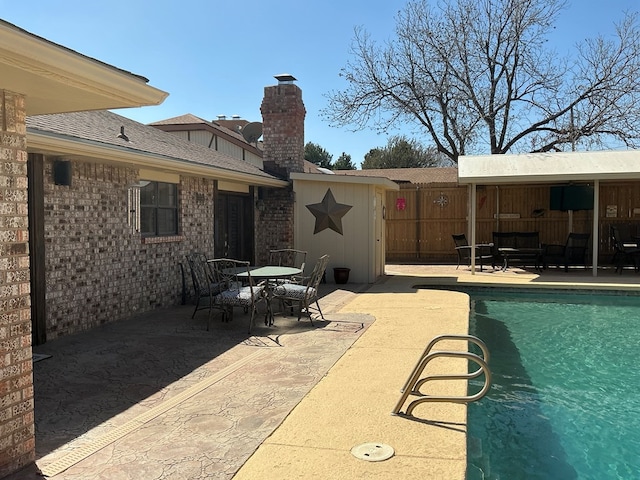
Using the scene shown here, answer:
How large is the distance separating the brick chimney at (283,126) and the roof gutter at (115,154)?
126 inches

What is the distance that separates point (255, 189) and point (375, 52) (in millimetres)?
13765

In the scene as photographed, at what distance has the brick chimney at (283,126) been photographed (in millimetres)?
13062

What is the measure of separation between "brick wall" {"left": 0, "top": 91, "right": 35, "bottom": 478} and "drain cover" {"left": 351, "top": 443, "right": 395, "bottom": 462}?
1.93 meters

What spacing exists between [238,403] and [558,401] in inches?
130

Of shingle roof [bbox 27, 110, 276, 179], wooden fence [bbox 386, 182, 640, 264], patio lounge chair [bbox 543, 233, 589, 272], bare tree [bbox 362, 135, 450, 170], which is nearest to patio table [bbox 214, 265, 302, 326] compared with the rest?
shingle roof [bbox 27, 110, 276, 179]

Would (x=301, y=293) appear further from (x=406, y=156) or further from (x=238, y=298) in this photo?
(x=406, y=156)

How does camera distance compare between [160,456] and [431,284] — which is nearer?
[160,456]

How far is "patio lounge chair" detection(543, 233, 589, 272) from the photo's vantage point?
14.3m

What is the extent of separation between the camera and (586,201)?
15008 mm

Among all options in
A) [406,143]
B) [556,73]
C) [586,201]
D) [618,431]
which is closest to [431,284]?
[586,201]

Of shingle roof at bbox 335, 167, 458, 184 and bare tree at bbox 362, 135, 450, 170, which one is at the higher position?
bare tree at bbox 362, 135, 450, 170

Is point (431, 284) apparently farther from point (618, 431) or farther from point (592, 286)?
point (618, 431)

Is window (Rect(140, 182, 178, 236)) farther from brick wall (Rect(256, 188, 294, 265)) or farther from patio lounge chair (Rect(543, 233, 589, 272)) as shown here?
patio lounge chair (Rect(543, 233, 589, 272))

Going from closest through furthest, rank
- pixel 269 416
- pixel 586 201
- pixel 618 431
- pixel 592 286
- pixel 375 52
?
pixel 269 416, pixel 618 431, pixel 592 286, pixel 586 201, pixel 375 52
